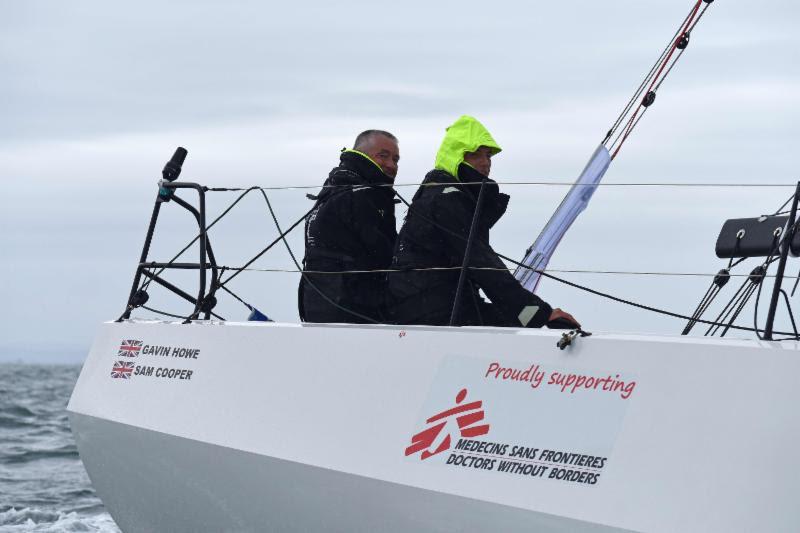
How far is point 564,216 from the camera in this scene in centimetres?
710

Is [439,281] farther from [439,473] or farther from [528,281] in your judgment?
[528,281]

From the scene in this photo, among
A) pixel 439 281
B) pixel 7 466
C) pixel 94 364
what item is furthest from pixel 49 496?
pixel 439 281

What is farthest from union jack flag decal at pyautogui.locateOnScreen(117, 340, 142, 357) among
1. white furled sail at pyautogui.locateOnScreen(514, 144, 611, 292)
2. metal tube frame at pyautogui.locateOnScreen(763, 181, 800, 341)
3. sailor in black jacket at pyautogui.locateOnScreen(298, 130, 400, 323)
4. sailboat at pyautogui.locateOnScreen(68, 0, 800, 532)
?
metal tube frame at pyautogui.locateOnScreen(763, 181, 800, 341)

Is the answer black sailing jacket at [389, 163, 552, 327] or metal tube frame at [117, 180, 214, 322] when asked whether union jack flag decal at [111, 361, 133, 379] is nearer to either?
metal tube frame at [117, 180, 214, 322]

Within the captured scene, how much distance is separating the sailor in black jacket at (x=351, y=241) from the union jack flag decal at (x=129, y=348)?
1243 millimetres

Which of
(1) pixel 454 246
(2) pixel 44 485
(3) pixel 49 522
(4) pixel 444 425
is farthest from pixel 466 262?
(2) pixel 44 485

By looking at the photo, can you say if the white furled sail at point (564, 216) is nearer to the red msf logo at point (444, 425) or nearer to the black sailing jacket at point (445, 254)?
the black sailing jacket at point (445, 254)

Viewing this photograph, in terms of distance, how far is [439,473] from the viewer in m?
4.79

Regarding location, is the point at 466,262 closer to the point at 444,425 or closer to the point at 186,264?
the point at 444,425

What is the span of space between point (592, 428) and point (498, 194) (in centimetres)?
144

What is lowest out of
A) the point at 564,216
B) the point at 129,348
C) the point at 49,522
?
the point at 49,522

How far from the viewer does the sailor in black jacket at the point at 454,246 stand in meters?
5.34

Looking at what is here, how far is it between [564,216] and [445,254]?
5.64 feet

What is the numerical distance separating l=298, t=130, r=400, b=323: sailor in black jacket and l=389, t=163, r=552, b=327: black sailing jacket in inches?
17.4
